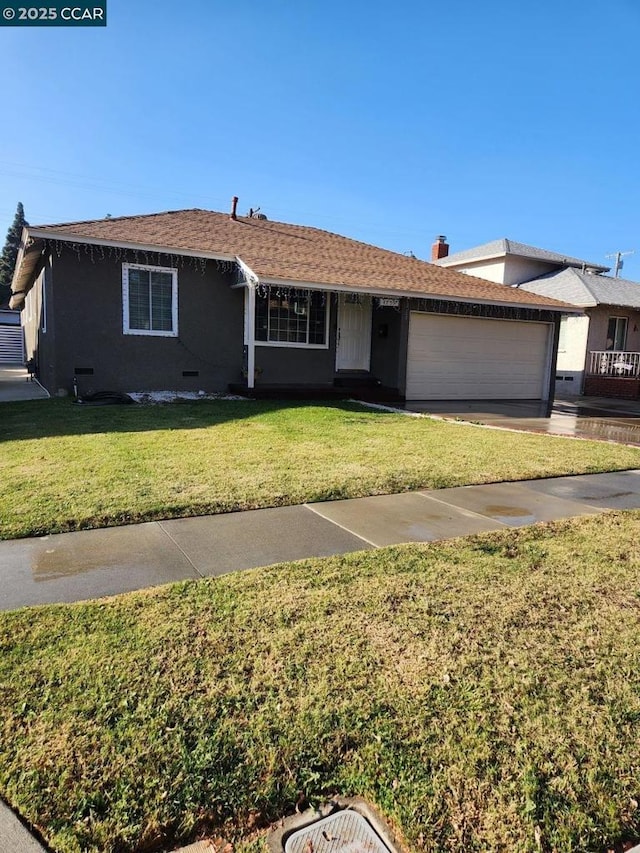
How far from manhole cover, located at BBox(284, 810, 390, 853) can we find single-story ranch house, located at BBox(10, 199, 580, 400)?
35.1 feet

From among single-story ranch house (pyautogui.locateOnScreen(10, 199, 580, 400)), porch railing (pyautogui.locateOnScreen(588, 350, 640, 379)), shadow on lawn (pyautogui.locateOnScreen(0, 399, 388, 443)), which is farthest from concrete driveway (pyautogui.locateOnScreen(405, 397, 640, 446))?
porch railing (pyautogui.locateOnScreen(588, 350, 640, 379))

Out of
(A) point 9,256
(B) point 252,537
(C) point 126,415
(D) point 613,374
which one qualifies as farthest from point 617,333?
(A) point 9,256

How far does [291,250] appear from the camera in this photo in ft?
47.9

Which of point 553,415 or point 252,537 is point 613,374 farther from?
point 252,537

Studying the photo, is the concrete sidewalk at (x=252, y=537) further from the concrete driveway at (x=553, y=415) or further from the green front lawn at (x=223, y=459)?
the concrete driveway at (x=553, y=415)

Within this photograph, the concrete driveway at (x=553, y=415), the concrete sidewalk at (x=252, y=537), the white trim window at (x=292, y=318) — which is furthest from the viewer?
the white trim window at (x=292, y=318)

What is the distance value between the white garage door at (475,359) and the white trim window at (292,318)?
241 centimetres

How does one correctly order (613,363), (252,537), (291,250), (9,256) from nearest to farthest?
(252,537)
(291,250)
(613,363)
(9,256)

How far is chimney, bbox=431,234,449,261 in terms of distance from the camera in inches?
1142

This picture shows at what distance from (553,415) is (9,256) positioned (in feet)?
208

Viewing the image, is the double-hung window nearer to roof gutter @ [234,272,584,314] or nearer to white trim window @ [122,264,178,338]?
roof gutter @ [234,272,584,314]

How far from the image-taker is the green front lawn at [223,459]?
4.79 m

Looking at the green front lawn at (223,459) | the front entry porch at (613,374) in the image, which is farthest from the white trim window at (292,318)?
the front entry porch at (613,374)

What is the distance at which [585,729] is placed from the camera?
2.15 m
